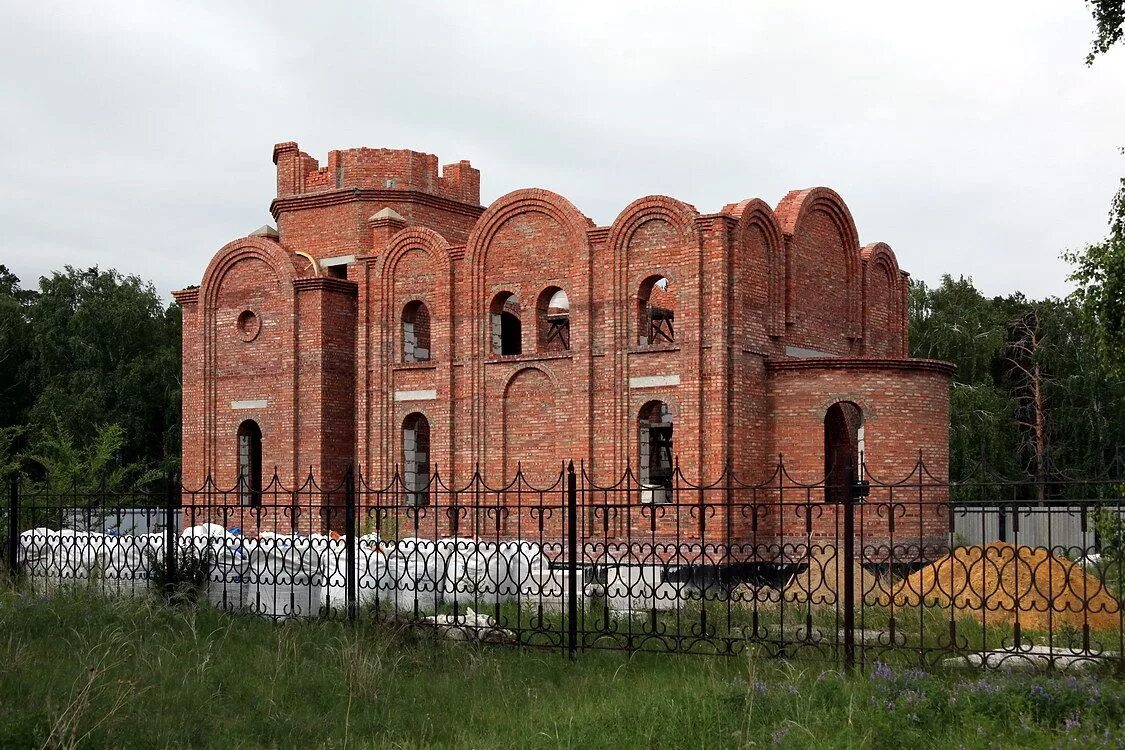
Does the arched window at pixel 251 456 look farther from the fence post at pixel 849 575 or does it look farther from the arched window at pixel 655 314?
the fence post at pixel 849 575

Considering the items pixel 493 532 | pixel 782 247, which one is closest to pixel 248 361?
pixel 493 532

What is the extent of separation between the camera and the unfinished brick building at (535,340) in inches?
795

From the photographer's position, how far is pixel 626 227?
20969 millimetres

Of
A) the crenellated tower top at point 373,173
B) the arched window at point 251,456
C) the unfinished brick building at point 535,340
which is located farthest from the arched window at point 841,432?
the arched window at point 251,456

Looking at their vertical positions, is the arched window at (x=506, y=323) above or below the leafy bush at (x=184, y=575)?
above

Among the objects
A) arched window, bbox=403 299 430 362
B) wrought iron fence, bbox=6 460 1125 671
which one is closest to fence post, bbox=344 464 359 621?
wrought iron fence, bbox=6 460 1125 671

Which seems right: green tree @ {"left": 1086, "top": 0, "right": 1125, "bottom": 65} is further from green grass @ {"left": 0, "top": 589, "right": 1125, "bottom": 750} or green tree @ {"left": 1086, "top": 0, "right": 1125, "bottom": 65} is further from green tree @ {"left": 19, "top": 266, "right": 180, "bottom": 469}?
green tree @ {"left": 19, "top": 266, "right": 180, "bottom": 469}

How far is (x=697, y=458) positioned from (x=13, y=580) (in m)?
10.4

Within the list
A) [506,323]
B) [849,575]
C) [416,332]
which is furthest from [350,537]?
[506,323]

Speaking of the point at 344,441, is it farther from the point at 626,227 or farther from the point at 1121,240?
the point at 1121,240

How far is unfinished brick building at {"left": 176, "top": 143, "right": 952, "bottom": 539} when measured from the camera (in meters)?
20.2

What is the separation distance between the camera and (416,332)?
24688mm

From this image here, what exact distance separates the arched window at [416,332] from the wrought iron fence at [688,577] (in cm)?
609

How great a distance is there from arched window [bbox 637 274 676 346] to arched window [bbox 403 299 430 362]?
4443 mm
